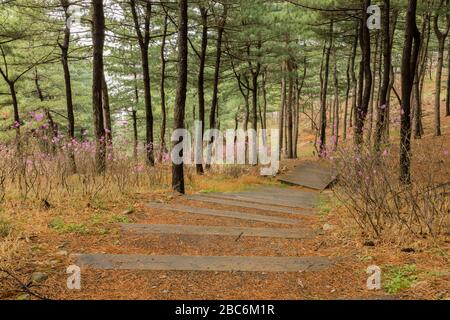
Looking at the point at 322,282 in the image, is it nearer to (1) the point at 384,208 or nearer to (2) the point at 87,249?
(1) the point at 384,208

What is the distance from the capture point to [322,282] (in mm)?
3758

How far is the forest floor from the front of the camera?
11.2ft

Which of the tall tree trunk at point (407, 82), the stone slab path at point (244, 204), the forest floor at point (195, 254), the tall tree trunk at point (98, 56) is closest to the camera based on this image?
the forest floor at point (195, 254)

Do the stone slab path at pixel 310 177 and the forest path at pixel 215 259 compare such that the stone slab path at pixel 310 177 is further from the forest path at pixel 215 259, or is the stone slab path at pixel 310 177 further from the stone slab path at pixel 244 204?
the forest path at pixel 215 259

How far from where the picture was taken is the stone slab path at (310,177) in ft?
41.8

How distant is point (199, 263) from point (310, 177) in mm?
10440

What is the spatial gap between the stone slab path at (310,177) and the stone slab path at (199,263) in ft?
26.5

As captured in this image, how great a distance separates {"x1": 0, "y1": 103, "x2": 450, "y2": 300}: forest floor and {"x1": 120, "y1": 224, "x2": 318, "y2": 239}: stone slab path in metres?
0.17

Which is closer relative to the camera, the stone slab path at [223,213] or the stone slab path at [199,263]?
the stone slab path at [199,263]

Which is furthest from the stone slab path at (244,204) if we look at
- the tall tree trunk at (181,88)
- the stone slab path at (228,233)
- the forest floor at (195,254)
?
the forest floor at (195,254)

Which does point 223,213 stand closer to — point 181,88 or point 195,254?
point 195,254

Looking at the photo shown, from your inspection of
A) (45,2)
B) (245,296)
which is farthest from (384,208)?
(45,2)

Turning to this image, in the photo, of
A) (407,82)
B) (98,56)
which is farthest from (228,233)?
(98,56)
